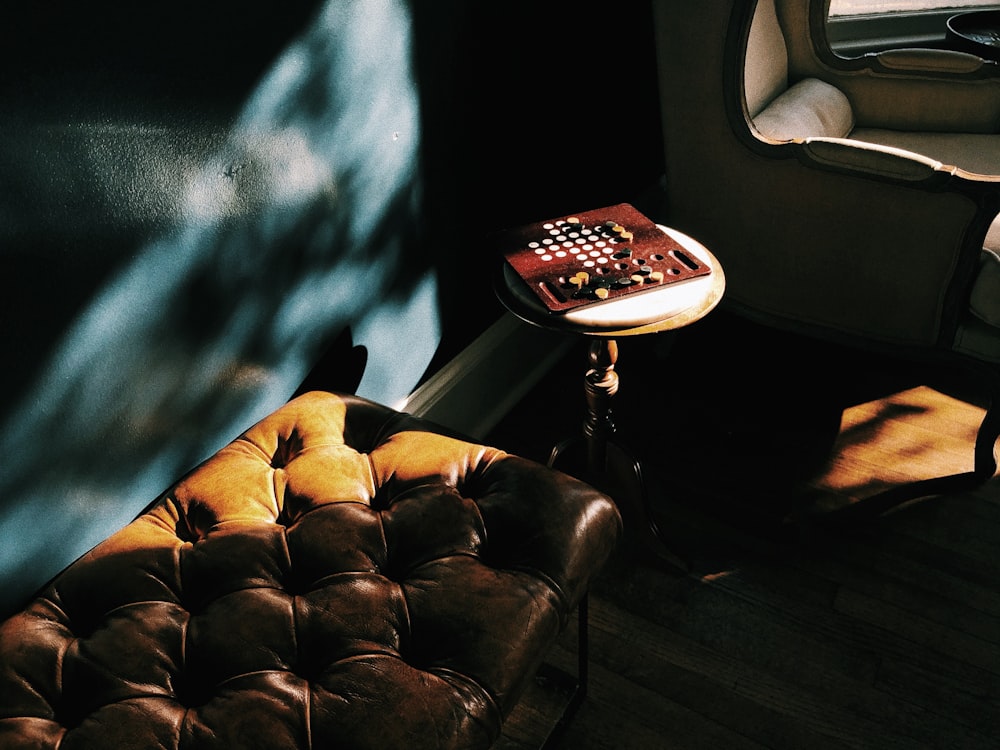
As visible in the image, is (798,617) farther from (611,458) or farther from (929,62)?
(929,62)

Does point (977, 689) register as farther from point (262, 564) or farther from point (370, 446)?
point (262, 564)

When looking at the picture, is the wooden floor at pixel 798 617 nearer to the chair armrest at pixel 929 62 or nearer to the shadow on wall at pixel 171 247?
the shadow on wall at pixel 171 247

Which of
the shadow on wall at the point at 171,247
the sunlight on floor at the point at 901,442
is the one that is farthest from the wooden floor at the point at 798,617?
the shadow on wall at the point at 171,247

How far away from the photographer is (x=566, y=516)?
111 centimetres

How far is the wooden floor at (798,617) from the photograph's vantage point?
1394 mm

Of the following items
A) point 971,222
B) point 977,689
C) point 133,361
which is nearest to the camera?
point 133,361

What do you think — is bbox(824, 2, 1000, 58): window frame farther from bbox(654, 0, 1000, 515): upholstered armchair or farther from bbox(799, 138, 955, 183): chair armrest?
bbox(799, 138, 955, 183): chair armrest

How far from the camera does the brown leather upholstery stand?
89cm

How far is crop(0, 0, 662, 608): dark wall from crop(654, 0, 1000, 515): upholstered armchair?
0.39 metres

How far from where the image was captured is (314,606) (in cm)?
100

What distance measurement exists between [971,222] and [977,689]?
33.1 inches

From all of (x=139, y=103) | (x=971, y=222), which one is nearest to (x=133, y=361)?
(x=139, y=103)

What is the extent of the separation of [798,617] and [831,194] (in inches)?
33.2

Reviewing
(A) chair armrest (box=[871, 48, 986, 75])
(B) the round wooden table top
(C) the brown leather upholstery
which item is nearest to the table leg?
(B) the round wooden table top
